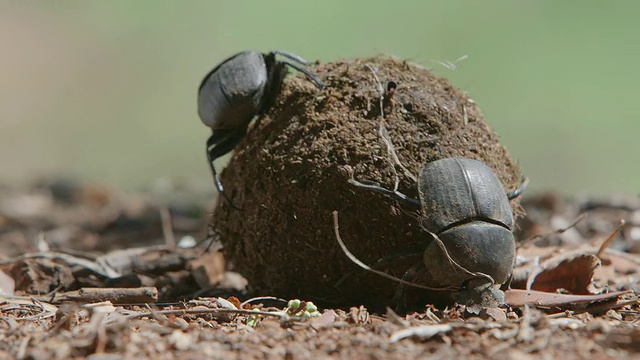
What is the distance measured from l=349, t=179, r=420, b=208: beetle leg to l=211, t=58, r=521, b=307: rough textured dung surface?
39mm

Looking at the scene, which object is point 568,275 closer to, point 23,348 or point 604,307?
point 604,307

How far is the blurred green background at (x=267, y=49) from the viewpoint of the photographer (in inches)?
577

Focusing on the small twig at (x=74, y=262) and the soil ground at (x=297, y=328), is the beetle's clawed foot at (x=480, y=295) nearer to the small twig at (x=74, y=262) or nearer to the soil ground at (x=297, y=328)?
the soil ground at (x=297, y=328)

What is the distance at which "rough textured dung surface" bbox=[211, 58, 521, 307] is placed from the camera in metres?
4.04

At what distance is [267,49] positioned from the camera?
15.6 m

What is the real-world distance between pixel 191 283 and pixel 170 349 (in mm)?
2313

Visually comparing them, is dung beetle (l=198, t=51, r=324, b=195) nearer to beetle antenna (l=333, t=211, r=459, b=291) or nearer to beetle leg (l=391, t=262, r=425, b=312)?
beetle antenna (l=333, t=211, r=459, b=291)

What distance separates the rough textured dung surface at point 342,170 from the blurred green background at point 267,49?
823 centimetres

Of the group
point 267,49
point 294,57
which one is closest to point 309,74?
point 294,57

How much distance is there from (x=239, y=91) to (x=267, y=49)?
37.0 ft

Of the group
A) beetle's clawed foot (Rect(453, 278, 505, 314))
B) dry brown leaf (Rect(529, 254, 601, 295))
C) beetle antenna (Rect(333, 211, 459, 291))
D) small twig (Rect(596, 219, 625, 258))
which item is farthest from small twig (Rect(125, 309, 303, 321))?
small twig (Rect(596, 219, 625, 258))

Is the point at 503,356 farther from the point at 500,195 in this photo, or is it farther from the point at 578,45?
the point at 578,45

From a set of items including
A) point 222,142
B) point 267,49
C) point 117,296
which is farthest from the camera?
point 267,49

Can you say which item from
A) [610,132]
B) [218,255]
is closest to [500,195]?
[218,255]
